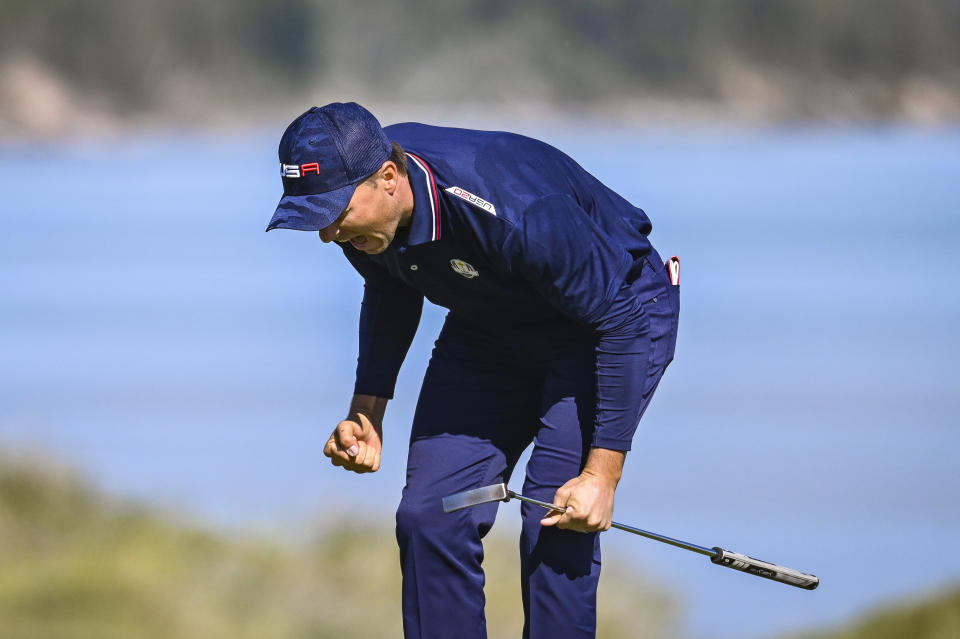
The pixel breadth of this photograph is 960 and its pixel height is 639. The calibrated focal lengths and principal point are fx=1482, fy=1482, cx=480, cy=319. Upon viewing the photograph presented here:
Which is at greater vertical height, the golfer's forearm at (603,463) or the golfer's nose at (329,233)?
the golfer's nose at (329,233)

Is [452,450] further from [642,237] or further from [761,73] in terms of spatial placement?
[761,73]

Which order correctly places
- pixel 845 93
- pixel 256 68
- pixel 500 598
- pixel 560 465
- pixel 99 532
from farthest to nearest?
pixel 845 93 < pixel 256 68 < pixel 99 532 < pixel 500 598 < pixel 560 465

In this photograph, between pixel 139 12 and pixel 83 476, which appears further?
pixel 139 12

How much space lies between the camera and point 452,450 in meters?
3.45

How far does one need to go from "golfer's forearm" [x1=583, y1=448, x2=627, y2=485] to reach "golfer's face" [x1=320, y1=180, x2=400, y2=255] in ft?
2.12

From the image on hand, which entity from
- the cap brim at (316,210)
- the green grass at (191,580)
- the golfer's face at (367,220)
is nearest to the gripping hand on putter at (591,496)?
the golfer's face at (367,220)

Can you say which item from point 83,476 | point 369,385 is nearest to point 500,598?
point 83,476

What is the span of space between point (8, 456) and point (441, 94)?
42.0 feet

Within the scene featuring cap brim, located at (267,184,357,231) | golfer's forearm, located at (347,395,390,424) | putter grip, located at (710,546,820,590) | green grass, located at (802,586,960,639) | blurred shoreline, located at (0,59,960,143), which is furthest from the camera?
blurred shoreline, located at (0,59,960,143)

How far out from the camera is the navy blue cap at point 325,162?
2996 millimetres

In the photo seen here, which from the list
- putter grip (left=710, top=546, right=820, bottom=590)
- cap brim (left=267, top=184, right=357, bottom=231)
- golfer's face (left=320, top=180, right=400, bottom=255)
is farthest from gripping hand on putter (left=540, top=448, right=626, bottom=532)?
cap brim (left=267, top=184, right=357, bottom=231)

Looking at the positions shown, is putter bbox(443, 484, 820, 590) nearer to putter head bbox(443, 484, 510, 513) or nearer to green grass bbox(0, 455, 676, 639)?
putter head bbox(443, 484, 510, 513)

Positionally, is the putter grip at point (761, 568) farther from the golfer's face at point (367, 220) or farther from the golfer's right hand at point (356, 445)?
the golfer's face at point (367, 220)

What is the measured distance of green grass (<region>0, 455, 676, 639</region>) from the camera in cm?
1141
